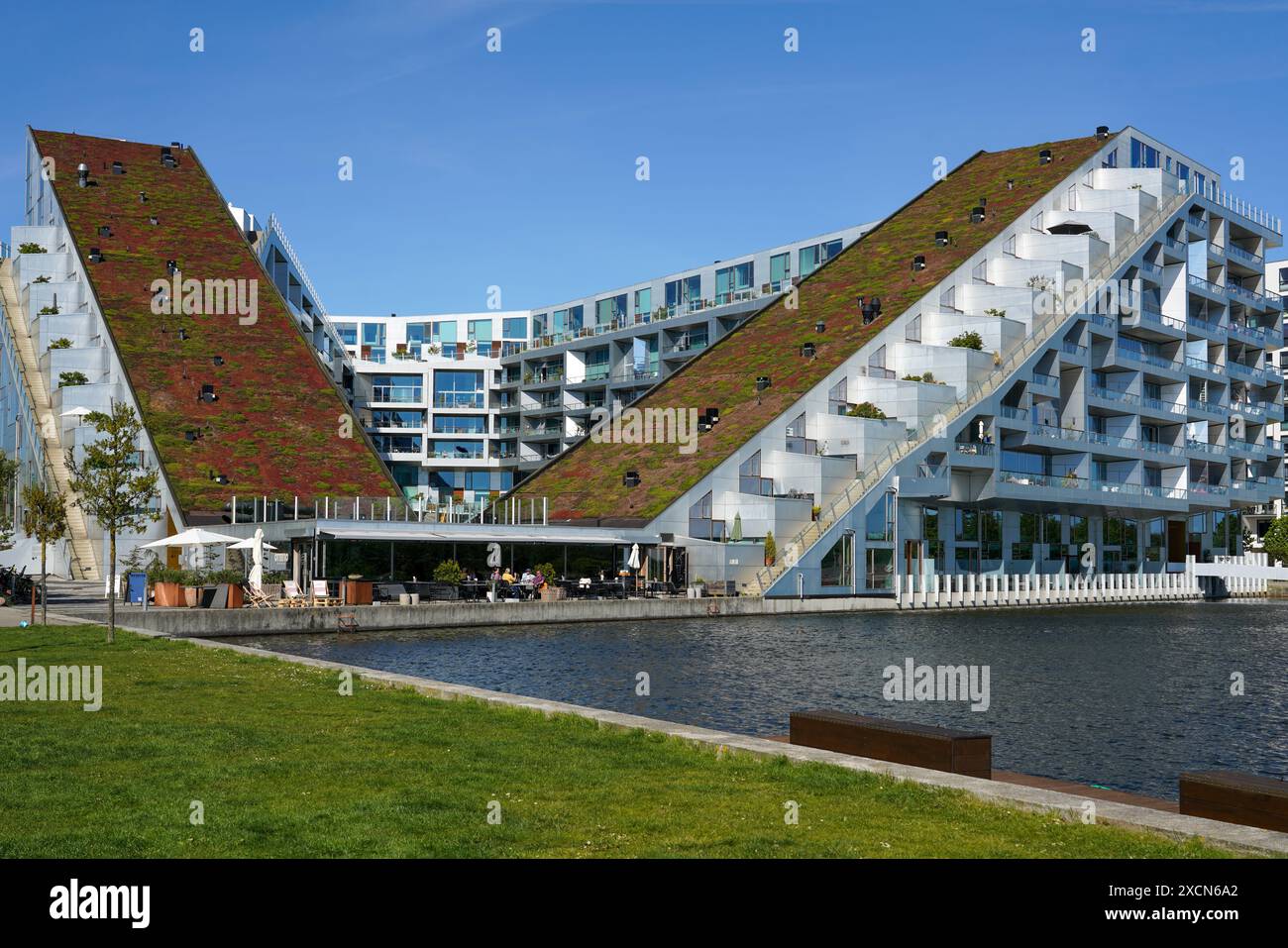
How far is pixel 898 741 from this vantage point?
13.5 metres

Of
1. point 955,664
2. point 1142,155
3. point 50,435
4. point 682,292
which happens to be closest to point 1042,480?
point 1142,155

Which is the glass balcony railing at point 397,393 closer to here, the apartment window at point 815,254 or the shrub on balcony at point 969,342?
the apartment window at point 815,254

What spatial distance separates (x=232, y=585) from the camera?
1563 inches

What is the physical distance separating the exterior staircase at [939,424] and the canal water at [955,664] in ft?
18.0

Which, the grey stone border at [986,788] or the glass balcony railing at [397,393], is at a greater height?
the glass balcony railing at [397,393]

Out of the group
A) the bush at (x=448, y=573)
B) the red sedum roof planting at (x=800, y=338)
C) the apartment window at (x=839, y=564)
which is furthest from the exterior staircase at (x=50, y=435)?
the apartment window at (x=839, y=564)

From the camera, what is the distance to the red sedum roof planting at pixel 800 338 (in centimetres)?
6172

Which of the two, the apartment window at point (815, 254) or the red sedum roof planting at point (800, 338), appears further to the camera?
the apartment window at point (815, 254)

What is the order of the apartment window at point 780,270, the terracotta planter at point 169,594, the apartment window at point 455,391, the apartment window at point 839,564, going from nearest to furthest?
1. the terracotta planter at point 169,594
2. the apartment window at point 839,564
3. the apartment window at point 780,270
4. the apartment window at point 455,391

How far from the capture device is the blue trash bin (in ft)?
123

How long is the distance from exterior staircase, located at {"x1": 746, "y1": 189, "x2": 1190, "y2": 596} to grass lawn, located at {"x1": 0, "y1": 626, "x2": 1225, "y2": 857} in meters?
39.7

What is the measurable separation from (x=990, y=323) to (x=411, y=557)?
3315cm

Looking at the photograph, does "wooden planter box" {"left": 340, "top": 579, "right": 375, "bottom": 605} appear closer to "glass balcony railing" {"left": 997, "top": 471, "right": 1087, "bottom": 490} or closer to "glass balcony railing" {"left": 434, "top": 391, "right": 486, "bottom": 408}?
"glass balcony railing" {"left": 997, "top": 471, "right": 1087, "bottom": 490}
